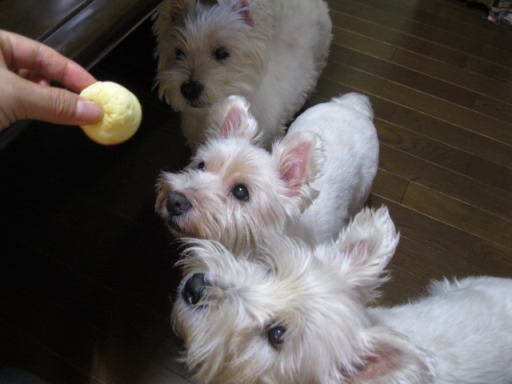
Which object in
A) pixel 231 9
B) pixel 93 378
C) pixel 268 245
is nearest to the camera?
pixel 268 245

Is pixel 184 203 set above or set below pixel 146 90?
above

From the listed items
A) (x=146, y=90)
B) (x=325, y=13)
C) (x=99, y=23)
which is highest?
(x=99, y=23)

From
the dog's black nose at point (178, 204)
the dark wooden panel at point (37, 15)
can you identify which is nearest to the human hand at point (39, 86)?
the dark wooden panel at point (37, 15)

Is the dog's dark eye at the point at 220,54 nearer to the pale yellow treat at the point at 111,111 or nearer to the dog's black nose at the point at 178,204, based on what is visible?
the dog's black nose at the point at 178,204

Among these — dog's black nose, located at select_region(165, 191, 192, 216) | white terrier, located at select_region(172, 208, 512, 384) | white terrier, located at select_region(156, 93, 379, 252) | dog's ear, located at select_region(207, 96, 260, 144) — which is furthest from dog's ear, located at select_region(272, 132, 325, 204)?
dog's black nose, located at select_region(165, 191, 192, 216)

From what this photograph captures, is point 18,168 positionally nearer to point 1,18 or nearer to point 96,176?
point 96,176

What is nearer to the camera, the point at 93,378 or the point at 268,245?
the point at 268,245

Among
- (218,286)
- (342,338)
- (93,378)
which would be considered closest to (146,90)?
(93,378)

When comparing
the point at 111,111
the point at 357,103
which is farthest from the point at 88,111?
the point at 357,103
